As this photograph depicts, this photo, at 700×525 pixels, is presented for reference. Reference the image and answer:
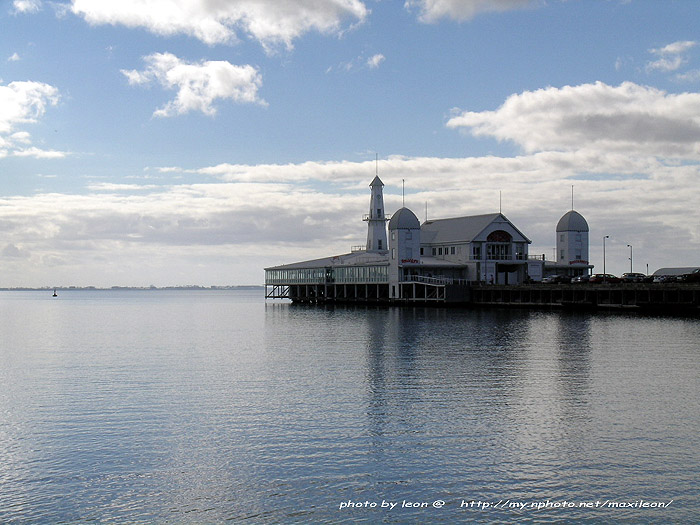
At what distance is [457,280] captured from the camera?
11344 centimetres

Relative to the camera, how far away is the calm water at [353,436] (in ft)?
59.6

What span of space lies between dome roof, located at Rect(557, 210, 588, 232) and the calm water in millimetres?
81018

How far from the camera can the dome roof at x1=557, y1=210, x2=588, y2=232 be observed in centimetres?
12631

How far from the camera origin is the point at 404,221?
114875 mm

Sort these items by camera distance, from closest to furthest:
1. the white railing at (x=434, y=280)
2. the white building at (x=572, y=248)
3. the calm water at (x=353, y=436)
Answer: the calm water at (x=353, y=436)
the white railing at (x=434, y=280)
the white building at (x=572, y=248)

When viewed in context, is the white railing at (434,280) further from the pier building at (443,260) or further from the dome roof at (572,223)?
the dome roof at (572,223)

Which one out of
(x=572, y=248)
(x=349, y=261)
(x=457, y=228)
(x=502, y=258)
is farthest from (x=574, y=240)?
(x=349, y=261)

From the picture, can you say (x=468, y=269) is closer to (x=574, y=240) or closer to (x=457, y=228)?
(x=457, y=228)

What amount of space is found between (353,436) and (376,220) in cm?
11598

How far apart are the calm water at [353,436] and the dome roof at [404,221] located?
222 feet

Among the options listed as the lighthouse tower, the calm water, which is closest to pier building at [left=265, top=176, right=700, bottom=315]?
the lighthouse tower

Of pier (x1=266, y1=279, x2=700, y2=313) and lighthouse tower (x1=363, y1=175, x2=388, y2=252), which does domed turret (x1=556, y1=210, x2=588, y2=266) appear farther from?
lighthouse tower (x1=363, y1=175, x2=388, y2=252)

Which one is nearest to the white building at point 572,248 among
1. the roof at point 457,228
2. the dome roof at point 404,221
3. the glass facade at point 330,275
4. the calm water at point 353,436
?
the roof at point 457,228

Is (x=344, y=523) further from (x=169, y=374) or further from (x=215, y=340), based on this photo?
(x=215, y=340)
